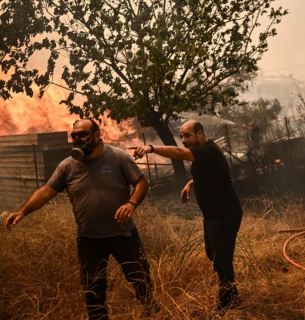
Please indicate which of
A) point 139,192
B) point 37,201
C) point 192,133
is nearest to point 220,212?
point 192,133

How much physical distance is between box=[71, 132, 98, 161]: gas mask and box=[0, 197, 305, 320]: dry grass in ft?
3.70

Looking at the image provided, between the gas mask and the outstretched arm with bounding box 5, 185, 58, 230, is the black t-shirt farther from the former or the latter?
the outstretched arm with bounding box 5, 185, 58, 230

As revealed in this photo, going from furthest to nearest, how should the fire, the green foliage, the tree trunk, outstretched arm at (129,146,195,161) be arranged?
the fire, the tree trunk, the green foliage, outstretched arm at (129,146,195,161)

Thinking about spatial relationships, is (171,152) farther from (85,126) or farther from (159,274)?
(159,274)

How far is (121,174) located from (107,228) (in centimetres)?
48

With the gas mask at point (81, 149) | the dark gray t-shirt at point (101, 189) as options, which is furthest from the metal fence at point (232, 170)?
the gas mask at point (81, 149)

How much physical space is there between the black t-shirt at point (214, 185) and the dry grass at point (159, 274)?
0.72m

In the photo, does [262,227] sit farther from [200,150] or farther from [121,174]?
[121,174]

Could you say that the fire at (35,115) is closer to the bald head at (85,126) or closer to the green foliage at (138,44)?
the green foliage at (138,44)

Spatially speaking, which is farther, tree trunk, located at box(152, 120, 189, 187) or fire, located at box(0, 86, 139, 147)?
fire, located at box(0, 86, 139, 147)

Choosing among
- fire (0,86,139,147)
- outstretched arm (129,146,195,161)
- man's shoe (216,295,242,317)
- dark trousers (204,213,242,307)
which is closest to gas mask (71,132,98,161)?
outstretched arm (129,146,195,161)

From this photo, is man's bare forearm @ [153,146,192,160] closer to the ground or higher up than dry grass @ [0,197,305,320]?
higher up

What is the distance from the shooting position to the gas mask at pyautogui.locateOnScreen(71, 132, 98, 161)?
132 inches

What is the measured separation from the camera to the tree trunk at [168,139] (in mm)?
11695
